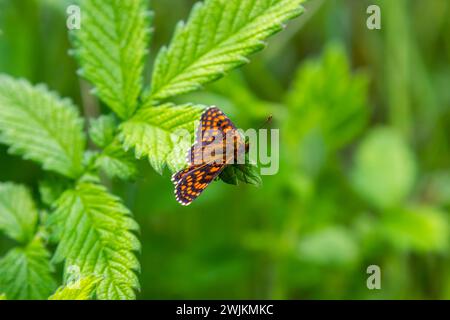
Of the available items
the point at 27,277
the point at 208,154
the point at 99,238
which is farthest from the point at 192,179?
the point at 27,277

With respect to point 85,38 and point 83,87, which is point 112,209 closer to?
point 85,38

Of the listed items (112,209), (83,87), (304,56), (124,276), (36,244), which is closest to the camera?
(124,276)

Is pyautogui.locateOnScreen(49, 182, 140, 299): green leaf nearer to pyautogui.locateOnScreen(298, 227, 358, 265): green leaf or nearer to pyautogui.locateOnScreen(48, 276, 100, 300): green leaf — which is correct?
pyautogui.locateOnScreen(48, 276, 100, 300): green leaf

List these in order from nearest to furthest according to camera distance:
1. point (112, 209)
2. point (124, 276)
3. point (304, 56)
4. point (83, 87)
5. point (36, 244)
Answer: point (124, 276), point (112, 209), point (36, 244), point (83, 87), point (304, 56)

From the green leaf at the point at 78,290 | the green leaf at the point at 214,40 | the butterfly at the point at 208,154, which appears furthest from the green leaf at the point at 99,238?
the green leaf at the point at 214,40

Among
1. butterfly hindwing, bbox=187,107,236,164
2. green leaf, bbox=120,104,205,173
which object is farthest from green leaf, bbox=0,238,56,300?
butterfly hindwing, bbox=187,107,236,164
